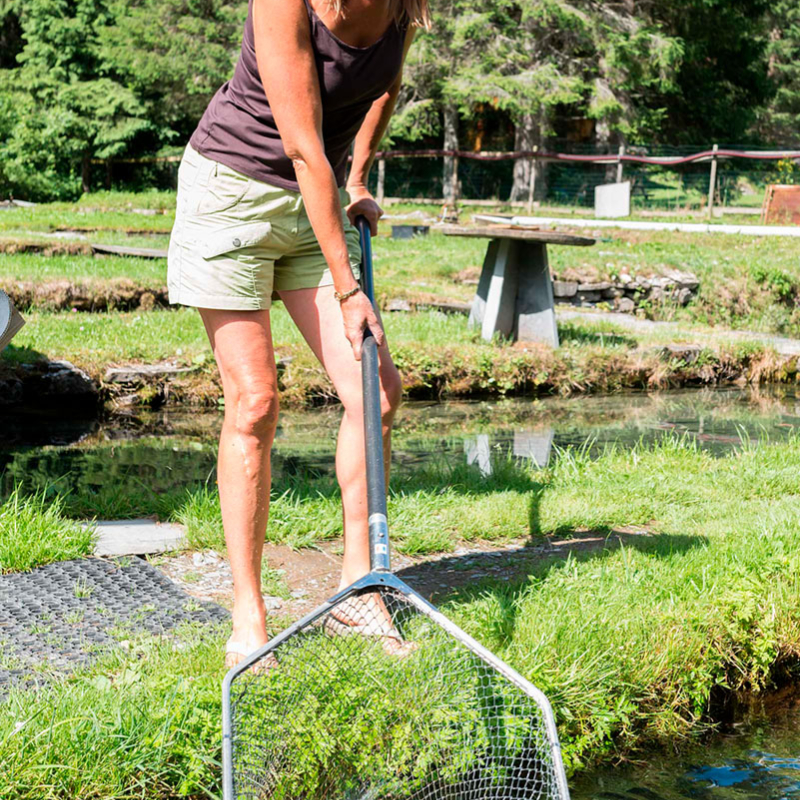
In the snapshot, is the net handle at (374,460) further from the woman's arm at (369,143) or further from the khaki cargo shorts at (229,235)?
the woman's arm at (369,143)

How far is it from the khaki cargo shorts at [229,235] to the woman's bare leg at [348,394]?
0.49ft

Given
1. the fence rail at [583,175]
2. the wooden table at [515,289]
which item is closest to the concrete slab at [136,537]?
the wooden table at [515,289]

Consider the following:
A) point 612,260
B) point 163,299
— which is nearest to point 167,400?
point 163,299

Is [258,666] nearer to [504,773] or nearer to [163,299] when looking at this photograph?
[504,773]

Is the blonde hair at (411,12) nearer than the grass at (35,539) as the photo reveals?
Yes

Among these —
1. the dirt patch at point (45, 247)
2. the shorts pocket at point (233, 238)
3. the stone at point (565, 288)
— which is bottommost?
the stone at point (565, 288)

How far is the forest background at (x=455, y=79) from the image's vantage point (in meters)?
25.7

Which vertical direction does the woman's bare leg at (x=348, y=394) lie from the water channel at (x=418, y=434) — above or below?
above

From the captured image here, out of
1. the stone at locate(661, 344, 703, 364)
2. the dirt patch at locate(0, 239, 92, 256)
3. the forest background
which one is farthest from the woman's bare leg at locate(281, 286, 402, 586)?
the forest background

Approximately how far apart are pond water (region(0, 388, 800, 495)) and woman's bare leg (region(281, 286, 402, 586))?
2283mm

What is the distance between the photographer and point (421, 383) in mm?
7586

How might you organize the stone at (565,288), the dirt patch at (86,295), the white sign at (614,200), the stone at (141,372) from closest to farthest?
the stone at (141,372) → the dirt patch at (86,295) → the stone at (565,288) → the white sign at (614,200)

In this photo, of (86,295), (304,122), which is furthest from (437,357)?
(304,122)

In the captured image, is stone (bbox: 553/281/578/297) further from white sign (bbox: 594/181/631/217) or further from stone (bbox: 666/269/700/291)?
white sign (bbox: 594/181/631/217)
